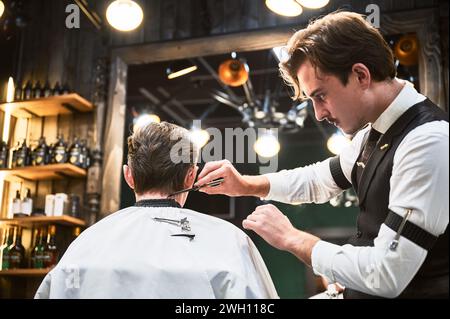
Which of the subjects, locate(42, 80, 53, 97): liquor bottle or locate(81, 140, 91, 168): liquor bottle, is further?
locate(81, 140, 91, 168): liquor bottle

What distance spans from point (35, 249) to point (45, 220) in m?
0.22

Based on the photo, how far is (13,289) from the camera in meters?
2.10

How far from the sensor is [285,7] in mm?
3338

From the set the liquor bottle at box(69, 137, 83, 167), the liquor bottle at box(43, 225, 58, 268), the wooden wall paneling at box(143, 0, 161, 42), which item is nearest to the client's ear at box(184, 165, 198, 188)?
the liquor bottle at box(43, 225, 58, 268)

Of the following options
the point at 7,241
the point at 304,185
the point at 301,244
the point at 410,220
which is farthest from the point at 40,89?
the point at 410,220

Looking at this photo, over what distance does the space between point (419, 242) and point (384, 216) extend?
7.4 inches

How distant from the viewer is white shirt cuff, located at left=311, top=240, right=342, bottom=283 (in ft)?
4.76

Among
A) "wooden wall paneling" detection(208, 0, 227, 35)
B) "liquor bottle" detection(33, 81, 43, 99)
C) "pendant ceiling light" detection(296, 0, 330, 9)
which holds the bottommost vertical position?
"liquor bottle" detection(33, 81, 43, 99)

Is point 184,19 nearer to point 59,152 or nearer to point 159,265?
point 59,152

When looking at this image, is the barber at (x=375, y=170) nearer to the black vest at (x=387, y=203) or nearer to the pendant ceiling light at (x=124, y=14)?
the black vest at (x=387, y=203)

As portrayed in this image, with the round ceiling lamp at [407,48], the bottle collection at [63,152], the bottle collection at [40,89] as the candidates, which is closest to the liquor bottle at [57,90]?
the bottle collection at [40,89]

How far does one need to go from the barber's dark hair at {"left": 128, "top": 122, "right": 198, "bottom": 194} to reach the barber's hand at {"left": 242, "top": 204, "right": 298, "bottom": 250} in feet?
1.28

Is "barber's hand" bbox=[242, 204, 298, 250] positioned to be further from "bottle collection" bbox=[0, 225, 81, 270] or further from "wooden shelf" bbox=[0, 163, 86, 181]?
"wooden shelf" bbox=[0, 163, 86, 181]
